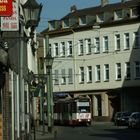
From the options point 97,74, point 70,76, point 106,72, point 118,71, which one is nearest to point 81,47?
point 70,76

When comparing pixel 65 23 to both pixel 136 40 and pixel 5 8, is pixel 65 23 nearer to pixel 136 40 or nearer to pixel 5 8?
pixel 136 40

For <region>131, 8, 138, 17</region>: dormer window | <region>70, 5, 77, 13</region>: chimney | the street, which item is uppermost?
<region>70, 5, 77, 13</region>: chimney

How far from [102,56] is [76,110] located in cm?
1686

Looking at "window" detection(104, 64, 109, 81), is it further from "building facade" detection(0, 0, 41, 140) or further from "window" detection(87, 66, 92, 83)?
"building facade" detection(0, 0, 41, 140)

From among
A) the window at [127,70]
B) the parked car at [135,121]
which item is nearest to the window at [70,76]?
the window at [127,70]

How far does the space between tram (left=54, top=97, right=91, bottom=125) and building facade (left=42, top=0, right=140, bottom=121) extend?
10.7 metres

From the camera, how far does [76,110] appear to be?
7369 centimetres

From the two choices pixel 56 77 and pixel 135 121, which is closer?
pixel 135 121

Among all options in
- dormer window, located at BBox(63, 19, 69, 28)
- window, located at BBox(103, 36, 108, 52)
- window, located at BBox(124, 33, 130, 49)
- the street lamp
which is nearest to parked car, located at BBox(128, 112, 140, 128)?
window, located at BBox(124, 33, 130, 49)

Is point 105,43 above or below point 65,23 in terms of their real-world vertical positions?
below

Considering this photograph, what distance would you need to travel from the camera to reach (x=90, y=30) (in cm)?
9131

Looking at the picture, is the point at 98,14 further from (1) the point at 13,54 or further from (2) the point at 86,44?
(1) the point at 13,54

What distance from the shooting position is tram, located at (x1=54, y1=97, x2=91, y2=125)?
Result: 7364cm

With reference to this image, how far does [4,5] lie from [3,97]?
335 inches
